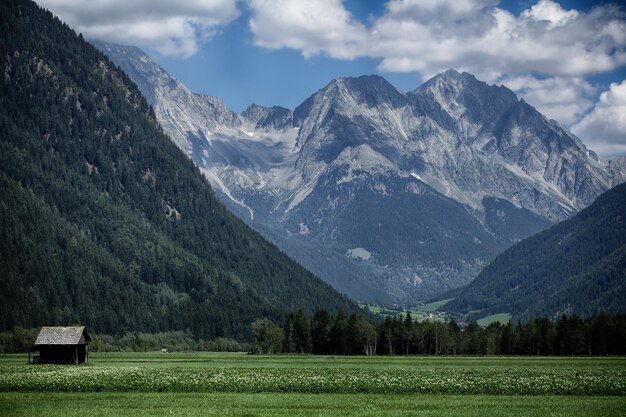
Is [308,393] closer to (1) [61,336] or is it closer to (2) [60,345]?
(2) [60,345]

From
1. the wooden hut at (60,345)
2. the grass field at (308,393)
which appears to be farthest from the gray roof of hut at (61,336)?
the grass field at (308,393)

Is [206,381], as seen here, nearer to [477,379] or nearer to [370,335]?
[477,379]

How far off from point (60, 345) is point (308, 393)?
209 ft

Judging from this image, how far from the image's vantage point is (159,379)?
89250 mm

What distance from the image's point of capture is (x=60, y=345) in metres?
132

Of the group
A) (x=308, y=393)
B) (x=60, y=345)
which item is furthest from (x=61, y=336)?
(x=308, y=393)

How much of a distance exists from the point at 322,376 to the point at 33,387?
102ft

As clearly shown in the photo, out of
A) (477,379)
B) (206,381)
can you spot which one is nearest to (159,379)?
(206,381)

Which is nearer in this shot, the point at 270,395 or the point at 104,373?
the point at 270,395

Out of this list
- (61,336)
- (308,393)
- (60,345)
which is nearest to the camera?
(308,393)

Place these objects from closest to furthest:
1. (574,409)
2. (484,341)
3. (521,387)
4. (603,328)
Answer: (574,409), (521,387), (603,328), (484,341)

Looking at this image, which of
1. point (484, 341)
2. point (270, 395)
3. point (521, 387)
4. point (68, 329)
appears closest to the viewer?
point (270, 395)

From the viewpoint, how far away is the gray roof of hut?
132 meters

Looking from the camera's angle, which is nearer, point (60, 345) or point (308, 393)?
point (308, 393)
